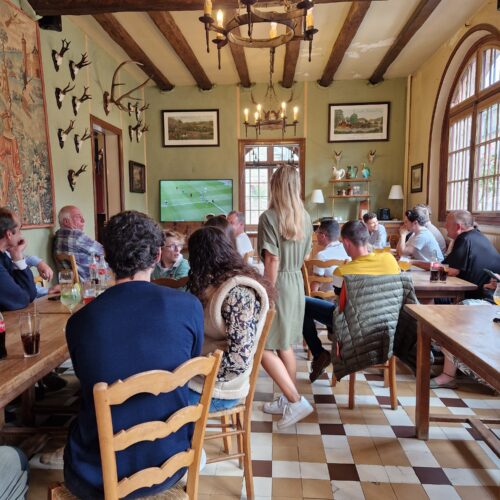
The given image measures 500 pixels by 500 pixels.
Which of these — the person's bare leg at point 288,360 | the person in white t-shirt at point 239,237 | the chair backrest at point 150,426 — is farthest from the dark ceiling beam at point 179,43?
the chair backrest at point 150,426

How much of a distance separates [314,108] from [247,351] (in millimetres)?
6491

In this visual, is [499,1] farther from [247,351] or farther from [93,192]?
[93,192]

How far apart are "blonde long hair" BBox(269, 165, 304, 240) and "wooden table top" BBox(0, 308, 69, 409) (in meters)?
1.34

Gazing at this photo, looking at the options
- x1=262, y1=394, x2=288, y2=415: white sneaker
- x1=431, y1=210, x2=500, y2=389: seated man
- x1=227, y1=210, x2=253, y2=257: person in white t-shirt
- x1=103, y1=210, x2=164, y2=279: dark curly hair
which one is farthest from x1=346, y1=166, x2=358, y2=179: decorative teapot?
x1=103, y1=210, x2=164, y2=279: dark curly hair

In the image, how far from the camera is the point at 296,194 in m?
2.49

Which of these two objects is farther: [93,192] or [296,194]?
[93,192]

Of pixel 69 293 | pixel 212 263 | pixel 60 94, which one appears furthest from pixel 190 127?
pixel 212 263

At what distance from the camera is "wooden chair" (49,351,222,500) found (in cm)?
97

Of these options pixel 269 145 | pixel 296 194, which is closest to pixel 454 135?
pixel 269 145

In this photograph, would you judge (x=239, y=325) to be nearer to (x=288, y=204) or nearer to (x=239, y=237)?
(x=288, y=204)

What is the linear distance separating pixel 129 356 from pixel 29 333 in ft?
1.94

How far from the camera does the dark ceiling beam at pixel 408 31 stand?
4411 mm

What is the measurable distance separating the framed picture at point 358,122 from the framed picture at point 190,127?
7.06ft

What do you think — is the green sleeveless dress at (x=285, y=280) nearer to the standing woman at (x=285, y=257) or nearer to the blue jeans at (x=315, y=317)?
the standing woman at (x=285, y=257)
